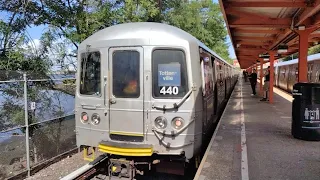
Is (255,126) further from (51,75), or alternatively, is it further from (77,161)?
(51,75)

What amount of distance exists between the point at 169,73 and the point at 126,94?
0.83 meters

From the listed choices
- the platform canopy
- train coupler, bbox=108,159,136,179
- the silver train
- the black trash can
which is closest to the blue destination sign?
the silver train

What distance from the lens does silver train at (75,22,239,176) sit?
5.20 m

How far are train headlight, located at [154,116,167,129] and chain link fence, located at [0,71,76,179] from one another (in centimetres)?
297

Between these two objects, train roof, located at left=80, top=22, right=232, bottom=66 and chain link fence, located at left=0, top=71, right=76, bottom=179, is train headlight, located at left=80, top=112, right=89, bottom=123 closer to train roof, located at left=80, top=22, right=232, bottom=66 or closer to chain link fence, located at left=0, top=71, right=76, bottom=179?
train roof, located at left=80, top=22, right=232, bottom=66

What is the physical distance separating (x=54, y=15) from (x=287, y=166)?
26.4 feet

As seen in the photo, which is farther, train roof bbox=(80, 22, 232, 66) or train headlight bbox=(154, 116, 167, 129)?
train roof bbox=(80, 22, 232, 66)

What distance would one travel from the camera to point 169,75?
5.31m

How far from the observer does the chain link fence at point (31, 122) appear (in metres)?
6.68

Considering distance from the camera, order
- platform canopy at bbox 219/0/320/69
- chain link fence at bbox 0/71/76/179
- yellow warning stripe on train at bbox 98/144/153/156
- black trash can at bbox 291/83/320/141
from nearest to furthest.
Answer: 1. yellow warning stripe on train at bbox 98/144/153/156
2. chain link fence at bbox 0/71/76/179
3. black trash can at bbox 291/83/320/141
4. platform canopy at bbox 219/0/320/69

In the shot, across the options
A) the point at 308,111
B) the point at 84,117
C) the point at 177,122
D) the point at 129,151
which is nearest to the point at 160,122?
the point at 177,122

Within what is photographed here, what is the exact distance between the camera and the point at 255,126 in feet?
31.1

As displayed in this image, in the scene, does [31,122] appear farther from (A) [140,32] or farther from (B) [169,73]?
(B) [169,73]

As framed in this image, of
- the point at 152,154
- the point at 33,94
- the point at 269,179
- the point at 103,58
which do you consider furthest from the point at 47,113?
the point at 269,179
